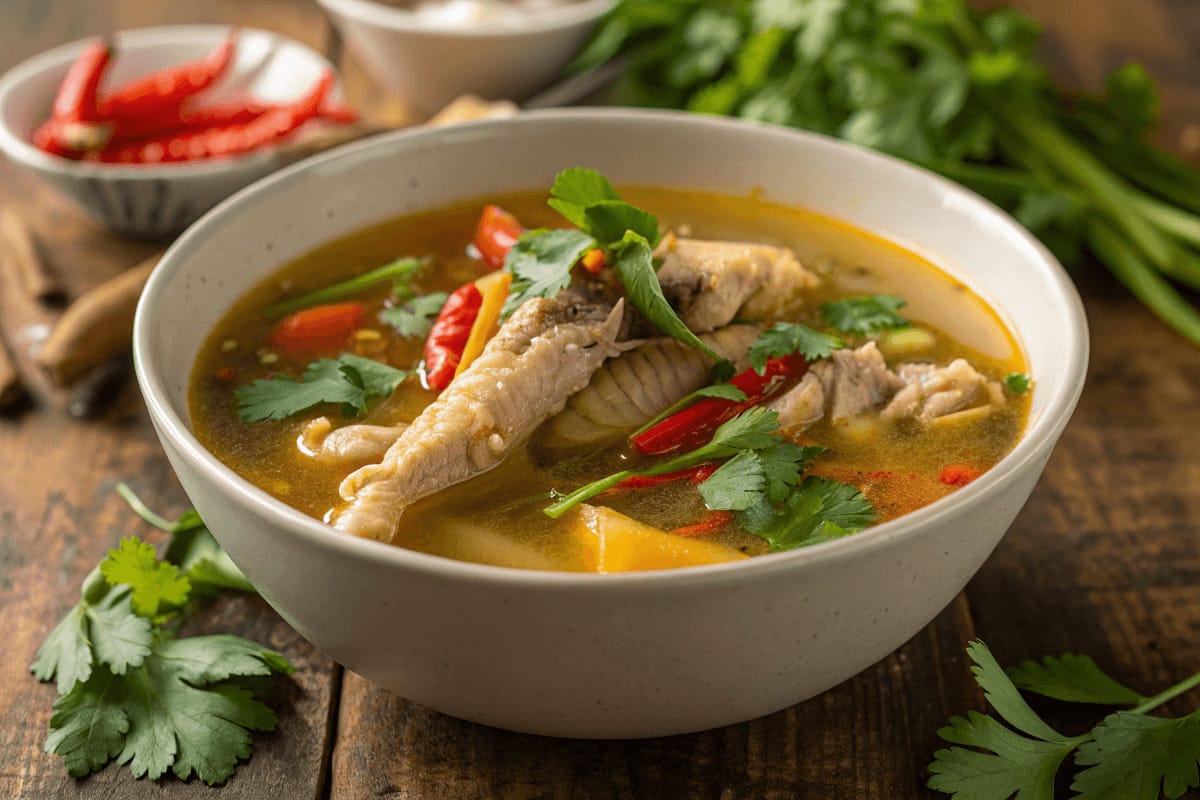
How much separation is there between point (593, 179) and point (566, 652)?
3.47 ft

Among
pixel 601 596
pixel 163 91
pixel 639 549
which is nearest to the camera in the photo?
pixel 601 596

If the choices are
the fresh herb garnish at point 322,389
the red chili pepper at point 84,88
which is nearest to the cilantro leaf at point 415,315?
the fresh herb garnish at point 322,389

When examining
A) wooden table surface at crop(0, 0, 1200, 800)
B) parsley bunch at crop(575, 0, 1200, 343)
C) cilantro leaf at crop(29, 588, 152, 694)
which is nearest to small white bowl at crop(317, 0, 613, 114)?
parsley bunch at crop(575, 0, 1200, 343)

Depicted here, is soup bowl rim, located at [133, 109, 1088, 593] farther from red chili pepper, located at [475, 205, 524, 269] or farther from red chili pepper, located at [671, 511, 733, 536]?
red chili pepper, located at [475, 205, 524, 269]

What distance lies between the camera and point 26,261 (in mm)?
3848

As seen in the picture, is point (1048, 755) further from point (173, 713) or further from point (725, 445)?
point (173, 713)

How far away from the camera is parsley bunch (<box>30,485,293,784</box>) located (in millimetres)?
2219

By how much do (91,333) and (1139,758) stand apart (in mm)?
2685

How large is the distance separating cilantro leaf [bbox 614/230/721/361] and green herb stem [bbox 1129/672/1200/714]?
3.42ft

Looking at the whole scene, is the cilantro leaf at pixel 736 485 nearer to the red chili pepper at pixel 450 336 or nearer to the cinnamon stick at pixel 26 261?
the red chili pepper at pixel 450 336

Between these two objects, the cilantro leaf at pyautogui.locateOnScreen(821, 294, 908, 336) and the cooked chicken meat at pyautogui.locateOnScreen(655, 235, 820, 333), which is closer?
the cooked chicken meat at pyautogui.locateOnScreen(655, 235, 820, 333)

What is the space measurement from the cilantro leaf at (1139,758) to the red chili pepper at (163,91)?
3.71 m

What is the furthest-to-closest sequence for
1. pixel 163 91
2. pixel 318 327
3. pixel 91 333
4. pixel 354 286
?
pixel 163 91
pixel 91 333
pixel 354 286
pixel 318 327

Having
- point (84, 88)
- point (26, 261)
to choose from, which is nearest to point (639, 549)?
point (26, 261)
